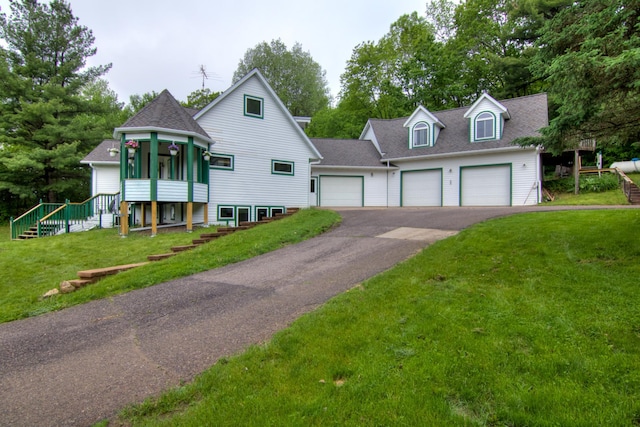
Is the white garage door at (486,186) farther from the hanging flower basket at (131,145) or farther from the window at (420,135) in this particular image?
the hanging flower basket at (131,145)

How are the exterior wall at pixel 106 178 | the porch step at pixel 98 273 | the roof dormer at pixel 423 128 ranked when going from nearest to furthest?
1. the porch step at pixel 98 273
2. the exterior wall at pixel 106 178
3. the roof dormer at pixel 423 128

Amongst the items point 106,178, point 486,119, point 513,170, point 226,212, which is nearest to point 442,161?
Result: point 486,119

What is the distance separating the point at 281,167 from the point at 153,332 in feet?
42.5

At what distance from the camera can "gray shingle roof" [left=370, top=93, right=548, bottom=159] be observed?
18.2 metres

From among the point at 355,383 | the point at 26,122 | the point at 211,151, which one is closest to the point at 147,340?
the point at 355,383

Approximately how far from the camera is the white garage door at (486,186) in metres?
18.2

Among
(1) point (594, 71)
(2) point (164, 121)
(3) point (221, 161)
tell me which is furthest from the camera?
(3) point (221, 161)

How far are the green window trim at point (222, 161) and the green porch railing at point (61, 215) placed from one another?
4.67 m

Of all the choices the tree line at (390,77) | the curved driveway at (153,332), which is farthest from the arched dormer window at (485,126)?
the curved driveway at (153,332)

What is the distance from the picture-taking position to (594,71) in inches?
169

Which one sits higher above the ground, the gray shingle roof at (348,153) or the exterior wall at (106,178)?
the gray shingle roof at (348,153)

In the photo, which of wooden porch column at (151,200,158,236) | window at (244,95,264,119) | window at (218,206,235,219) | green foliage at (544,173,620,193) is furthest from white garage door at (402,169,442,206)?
wooden porch column at (151,200,158,236)

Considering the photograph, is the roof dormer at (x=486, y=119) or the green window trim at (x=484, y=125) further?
the green window trim at (x=484, y=125)

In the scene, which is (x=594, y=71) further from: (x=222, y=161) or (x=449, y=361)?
(x=222, y=161)
